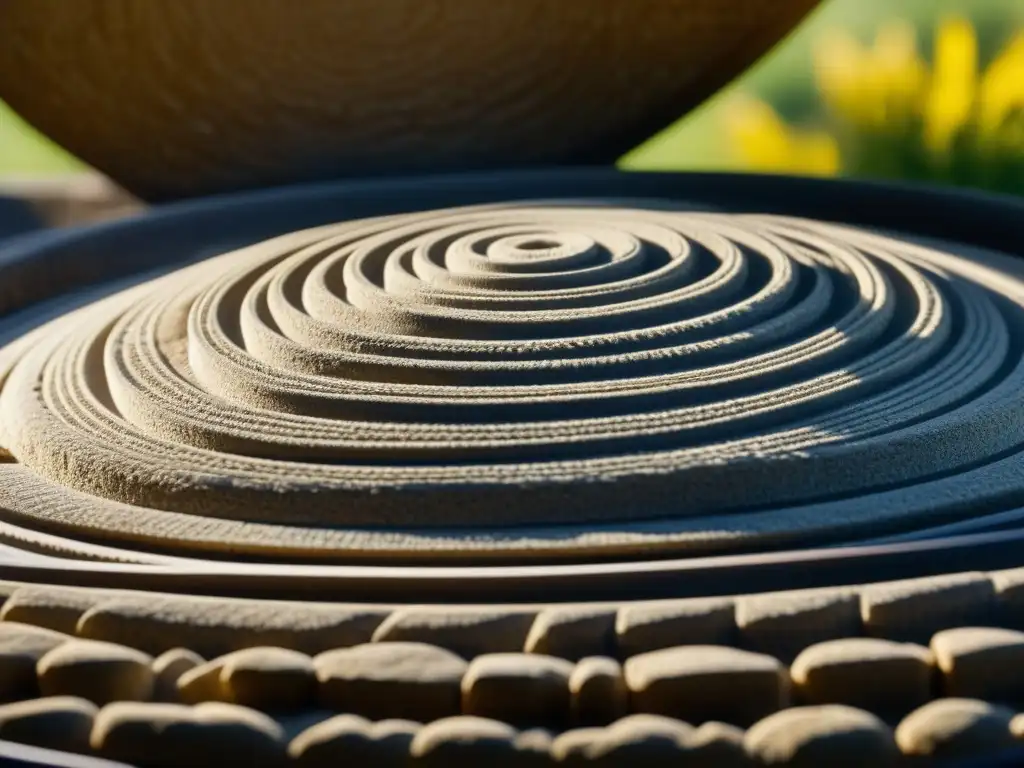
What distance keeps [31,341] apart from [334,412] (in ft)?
2.19

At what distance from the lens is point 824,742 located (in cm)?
76

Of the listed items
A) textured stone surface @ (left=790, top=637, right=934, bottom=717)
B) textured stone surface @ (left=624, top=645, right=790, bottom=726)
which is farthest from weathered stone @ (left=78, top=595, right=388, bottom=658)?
textured stone surface @ (left=790, top=637, right=934, bottom=717)

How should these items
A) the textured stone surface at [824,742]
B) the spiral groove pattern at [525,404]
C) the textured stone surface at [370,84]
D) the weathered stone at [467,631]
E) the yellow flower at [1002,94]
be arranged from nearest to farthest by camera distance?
1. the textured stone surface at [824,742]
2. the weathered stone at [467,631]
3. the spiral groove pattern at [525,404]
4. the textured stone surface at [370,84]
5. the yellow flower at [1002,94]

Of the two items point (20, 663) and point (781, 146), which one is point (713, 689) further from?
point (781, 146)

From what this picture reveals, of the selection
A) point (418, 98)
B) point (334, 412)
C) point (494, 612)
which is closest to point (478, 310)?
point (334, 412)

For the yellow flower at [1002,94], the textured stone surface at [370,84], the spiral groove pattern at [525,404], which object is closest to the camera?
the spiral groove pattern at [525,404]

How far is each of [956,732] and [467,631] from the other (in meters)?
0.35

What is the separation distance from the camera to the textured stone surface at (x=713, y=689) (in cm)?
81

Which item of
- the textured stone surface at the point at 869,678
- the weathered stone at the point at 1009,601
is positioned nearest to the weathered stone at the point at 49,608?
the textured stone surface at the point at 869,678

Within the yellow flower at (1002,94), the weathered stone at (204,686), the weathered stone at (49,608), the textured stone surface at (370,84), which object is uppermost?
the yellow flower at (1002,94)

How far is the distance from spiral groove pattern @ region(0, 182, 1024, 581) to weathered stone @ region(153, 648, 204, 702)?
14cm

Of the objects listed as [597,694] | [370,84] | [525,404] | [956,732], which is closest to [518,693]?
[597,694]

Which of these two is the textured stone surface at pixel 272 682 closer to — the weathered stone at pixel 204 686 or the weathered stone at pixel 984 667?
the weathered stone at pixel 204 686

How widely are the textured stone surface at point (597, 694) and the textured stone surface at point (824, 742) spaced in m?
0.09
